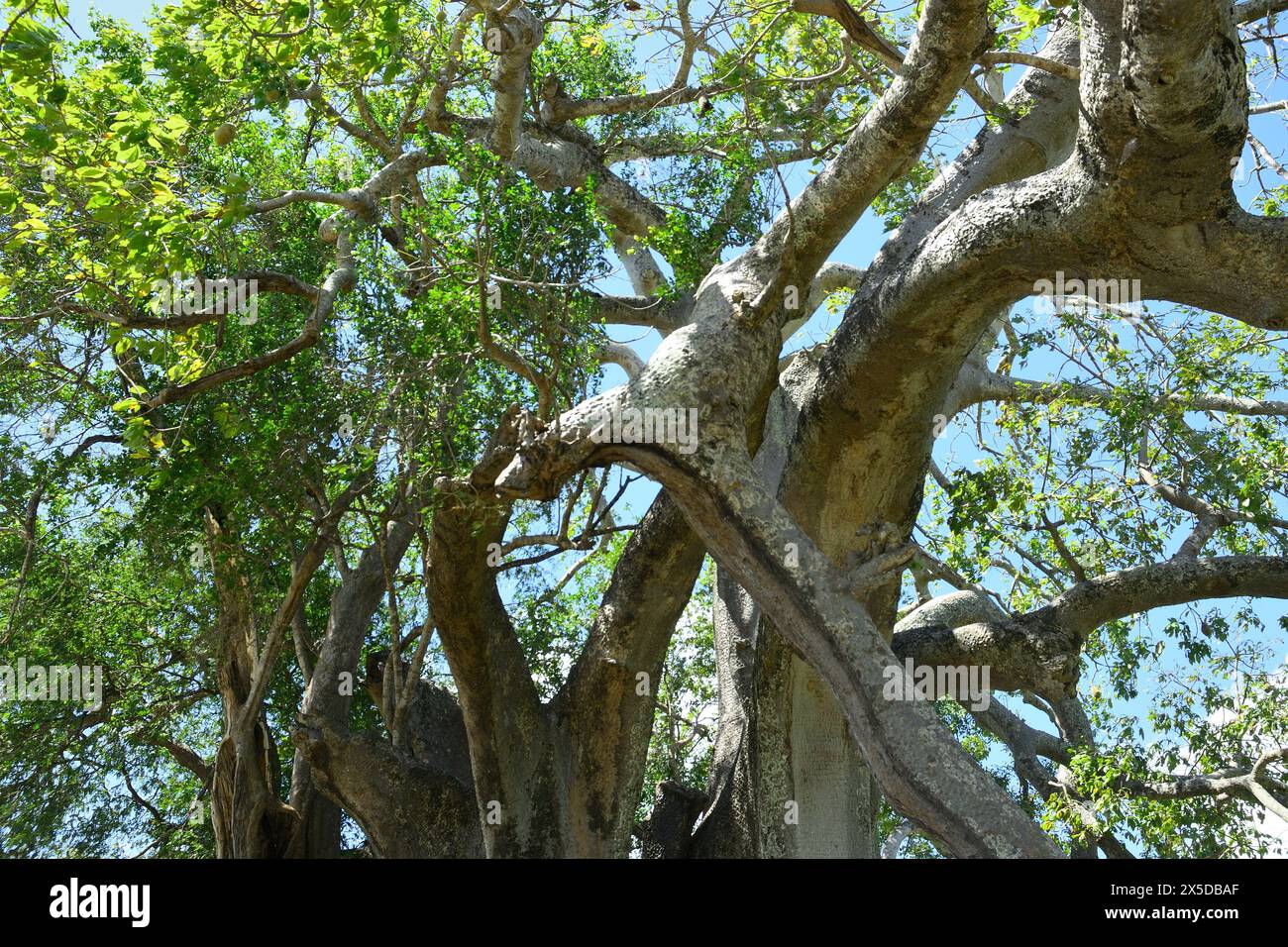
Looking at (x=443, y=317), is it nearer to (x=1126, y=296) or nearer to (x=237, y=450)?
(x=237, y=450)

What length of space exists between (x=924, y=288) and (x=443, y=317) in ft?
8.21

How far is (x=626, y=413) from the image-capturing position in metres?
5.87

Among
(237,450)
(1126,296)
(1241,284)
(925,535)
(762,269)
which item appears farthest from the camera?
(925,535)

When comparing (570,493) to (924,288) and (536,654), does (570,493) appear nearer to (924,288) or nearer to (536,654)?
(924,288)

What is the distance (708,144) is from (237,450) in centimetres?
379

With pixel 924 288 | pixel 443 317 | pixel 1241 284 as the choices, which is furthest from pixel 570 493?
pixel 1241 284

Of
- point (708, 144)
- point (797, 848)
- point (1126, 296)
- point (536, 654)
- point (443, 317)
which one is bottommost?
point (797, 848)

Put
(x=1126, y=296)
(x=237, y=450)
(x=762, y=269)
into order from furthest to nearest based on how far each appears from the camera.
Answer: (x=237, y=450), (x=762, y=269), (x=1126, y=296)

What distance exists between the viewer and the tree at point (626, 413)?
5.50 meters

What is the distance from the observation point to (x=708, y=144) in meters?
8.93

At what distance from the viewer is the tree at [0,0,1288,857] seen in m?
5.50

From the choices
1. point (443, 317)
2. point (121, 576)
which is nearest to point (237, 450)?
point (443, 317)

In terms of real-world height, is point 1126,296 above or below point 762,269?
below
